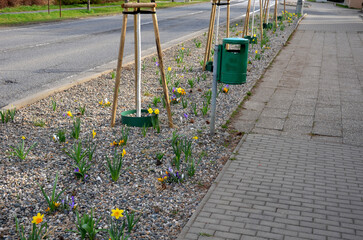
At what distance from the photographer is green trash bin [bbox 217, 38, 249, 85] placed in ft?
18.9

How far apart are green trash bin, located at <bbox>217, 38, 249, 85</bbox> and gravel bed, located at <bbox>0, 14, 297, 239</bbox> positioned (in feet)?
2.52

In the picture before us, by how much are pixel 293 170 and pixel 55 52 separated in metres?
9.24

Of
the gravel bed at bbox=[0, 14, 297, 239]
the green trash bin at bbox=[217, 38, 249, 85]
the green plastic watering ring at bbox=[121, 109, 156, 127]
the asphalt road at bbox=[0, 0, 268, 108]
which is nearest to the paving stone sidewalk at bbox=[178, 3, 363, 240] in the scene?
the gravel bed at bbox=[0, 14, 297, 239]

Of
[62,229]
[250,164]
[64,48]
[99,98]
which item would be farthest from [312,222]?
[64,48]

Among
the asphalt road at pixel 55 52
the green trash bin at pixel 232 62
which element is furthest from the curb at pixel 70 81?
the green trash bin at pixel 232 62

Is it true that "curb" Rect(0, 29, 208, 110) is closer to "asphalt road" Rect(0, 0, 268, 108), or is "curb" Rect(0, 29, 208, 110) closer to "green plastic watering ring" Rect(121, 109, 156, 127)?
"asphalt road" Rect(0, 0, 268, 108)

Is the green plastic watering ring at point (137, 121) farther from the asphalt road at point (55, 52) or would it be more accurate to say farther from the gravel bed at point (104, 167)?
the asphalt road at point (55, 52)

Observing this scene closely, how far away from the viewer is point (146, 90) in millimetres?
8094

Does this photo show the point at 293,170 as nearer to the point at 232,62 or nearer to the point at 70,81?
the point at 232,62

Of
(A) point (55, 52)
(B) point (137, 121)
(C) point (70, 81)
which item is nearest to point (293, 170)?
(B) point (137, 121)

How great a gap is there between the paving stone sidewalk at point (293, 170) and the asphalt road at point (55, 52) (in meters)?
3.96

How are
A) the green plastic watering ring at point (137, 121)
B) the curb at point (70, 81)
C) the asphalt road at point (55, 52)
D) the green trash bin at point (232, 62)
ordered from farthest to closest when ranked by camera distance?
the asphalt road at point (55, 52) < the curb at point (70, 81) < the green plastic watering ring at point (137, 121) < the green trash bin at point (232, 62)

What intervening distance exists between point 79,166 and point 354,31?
18597mm

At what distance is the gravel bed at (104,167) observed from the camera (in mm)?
3758
